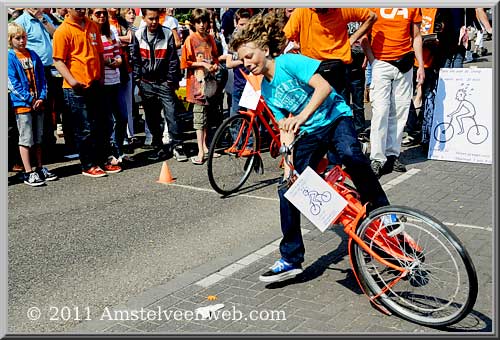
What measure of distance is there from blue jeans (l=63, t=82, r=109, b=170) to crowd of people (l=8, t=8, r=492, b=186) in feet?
0.05

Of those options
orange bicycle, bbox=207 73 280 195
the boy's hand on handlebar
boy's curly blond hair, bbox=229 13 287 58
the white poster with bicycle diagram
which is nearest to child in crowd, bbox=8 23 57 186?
orange bicycle, bbox=207 73 280 195

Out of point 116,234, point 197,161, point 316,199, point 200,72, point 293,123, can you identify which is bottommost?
point 197,161

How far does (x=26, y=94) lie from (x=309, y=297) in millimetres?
4763

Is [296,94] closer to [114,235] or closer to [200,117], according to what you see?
[114,235]

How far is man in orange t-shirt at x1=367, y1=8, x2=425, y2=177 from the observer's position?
8062mm

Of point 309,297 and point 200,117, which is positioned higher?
point 200,117

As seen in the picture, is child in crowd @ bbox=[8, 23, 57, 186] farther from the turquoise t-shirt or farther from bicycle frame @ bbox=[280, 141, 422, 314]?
bicycle frame @ bbox=[280, 141, 422, 314]

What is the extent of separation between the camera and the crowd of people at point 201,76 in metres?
7.69

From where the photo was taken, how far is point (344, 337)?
13.9 ft

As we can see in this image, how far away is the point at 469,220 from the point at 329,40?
8.35 feet

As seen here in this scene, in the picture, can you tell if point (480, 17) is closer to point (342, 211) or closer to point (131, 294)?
point (342, 211)

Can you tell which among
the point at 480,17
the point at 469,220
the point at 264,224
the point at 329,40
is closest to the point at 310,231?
the point at 264,224

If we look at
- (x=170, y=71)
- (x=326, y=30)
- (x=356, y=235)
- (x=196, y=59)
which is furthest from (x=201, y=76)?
(x=356, y=235)

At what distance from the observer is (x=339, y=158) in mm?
4918
